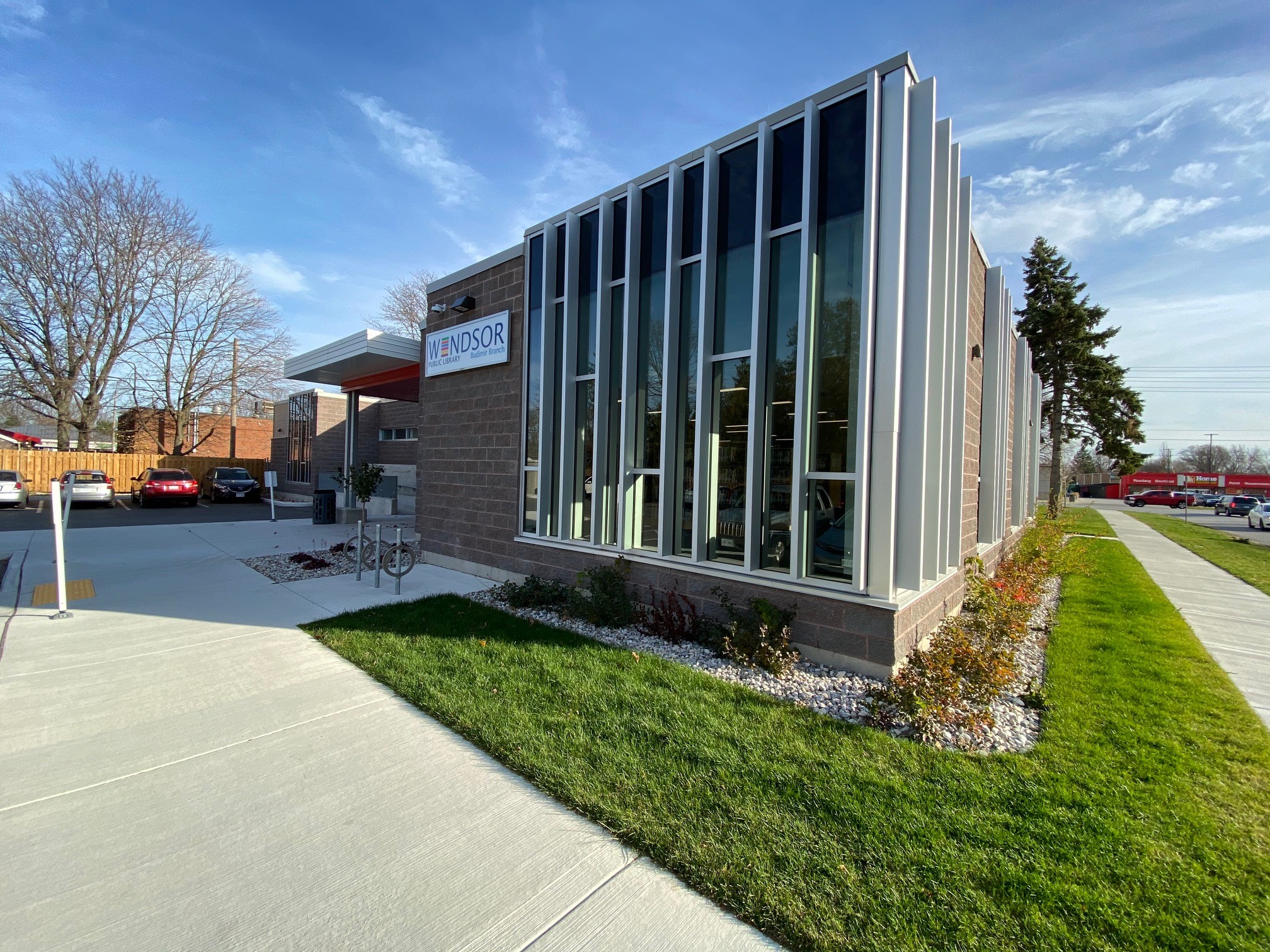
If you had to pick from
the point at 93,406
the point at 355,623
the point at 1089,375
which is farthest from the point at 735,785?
the point at 93,406

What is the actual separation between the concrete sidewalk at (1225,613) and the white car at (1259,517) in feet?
65.8

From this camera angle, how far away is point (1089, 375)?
27625 mm

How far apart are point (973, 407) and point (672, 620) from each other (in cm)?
628

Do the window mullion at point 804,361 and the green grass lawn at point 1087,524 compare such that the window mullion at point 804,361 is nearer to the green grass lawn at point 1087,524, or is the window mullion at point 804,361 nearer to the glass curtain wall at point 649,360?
the glass curtain wall at point 649,360

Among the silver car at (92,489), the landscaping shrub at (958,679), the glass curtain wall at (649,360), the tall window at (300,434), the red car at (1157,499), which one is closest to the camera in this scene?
the landscaping shrub at (958,679)

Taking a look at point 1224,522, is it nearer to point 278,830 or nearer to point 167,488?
Result: point 278,830

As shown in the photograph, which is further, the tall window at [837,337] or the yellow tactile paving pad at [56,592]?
the yellow tactile paving pad at [56,592]

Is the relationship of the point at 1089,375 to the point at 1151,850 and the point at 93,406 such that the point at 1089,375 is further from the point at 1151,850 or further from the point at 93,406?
the point at 93,406

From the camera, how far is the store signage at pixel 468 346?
843 centimetres

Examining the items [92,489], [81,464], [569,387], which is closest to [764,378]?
[569,387]

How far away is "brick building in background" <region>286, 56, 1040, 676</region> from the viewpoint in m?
4.89

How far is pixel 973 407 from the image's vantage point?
8.76 meters

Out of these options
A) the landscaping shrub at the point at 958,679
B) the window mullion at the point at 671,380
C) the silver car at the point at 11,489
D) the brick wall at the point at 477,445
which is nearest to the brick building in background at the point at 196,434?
the silver car at the point at 11,489

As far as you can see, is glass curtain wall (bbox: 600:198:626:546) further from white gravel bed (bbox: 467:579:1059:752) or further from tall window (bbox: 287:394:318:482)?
tall window (bbox: 287:394:318:482)
